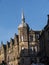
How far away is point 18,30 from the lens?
116 metres

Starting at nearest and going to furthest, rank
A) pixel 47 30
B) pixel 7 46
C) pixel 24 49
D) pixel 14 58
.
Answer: pixel 47 30
pixel 24 49
pixel 14 58
pixel 7 46

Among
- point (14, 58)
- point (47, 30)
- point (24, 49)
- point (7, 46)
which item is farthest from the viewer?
point (7, 46)

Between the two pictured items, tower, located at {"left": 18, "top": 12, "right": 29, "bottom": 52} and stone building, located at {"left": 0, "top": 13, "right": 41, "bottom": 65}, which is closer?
stone building, located at {"left": 0, "top": 13, "right": 41, "bottom": 65}

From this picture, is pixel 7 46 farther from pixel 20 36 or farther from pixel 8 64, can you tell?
pixel 20 36

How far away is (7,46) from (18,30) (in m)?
22.0

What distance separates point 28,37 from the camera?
114750 millimetres

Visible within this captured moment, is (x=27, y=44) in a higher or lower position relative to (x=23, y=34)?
lower

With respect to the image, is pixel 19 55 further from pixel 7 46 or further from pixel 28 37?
pixel 7 46

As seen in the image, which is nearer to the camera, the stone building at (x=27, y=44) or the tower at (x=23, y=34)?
the stone building at (x=27, y=44)

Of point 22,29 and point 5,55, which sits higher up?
point 22,29

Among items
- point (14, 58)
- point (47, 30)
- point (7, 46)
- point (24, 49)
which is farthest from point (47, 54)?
point (7, 46)

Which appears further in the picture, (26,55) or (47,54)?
(26,55)

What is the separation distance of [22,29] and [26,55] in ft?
29.6

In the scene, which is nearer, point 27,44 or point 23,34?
point 23,34
